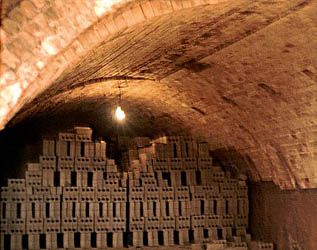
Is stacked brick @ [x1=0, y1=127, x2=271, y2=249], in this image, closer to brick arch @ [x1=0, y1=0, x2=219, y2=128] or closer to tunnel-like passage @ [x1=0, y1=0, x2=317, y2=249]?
tunnel-like passage @ [x1=0, y1=0, x2=317, y2=249]

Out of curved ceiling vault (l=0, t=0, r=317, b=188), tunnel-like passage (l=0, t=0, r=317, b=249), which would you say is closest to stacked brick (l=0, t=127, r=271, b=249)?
tunnel-like passage (l=0, t=0, r=317, b=249)

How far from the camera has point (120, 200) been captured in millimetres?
Answer: 10188

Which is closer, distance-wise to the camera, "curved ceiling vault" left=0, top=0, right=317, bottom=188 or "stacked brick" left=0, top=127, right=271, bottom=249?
"curved ceiling vault" left=0, top=0, right=317, bottom=188

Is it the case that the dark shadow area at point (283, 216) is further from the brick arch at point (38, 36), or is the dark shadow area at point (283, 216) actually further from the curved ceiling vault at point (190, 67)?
the brick arch at point (38, 36)

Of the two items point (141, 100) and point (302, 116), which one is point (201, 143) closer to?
point (141, 100)

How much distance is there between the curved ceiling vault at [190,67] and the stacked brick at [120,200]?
85 cm

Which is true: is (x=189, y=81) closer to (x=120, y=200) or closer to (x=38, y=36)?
(x=120, y=200)

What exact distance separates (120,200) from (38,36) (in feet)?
17.5

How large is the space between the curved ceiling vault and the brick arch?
1cm

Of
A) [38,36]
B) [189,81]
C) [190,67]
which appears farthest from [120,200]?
[38,36]

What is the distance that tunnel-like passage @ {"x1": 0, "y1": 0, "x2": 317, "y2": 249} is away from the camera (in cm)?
545

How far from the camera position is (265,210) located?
11.0m

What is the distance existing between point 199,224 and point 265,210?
144cm

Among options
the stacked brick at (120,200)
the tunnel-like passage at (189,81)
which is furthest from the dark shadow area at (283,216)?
the stacked brick at (120,200)
